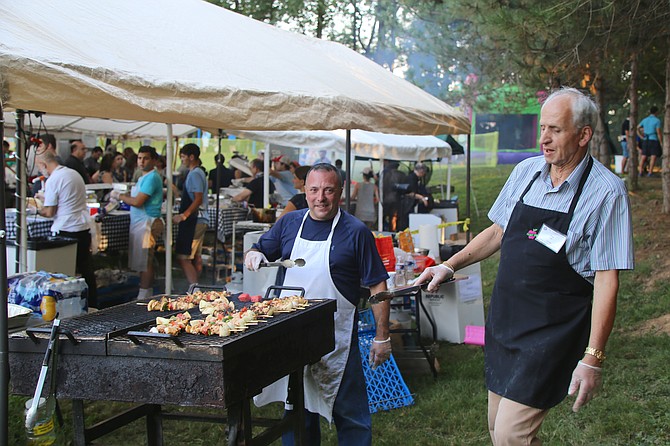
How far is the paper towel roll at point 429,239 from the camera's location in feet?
23.2

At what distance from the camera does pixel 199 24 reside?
18.4ft

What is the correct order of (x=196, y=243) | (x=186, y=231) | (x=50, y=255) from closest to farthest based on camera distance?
(x=50, y=255) < (x=186, y=231) < (x=196, y=243)

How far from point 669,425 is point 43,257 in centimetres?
541

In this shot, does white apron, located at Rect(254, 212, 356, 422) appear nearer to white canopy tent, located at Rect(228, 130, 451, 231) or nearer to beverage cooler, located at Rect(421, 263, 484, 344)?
beverage cooler, located at Rect(421, 263, 484, 344)

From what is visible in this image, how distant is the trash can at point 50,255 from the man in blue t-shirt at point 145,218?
1.25 m

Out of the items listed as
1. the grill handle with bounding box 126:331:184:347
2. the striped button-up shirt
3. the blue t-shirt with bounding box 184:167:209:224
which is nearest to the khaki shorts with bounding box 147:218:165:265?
the blue t-shirt with bounding box 184:167:209:224

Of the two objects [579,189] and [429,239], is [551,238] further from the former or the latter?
[429,239]

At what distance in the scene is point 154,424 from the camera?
3736 millimetres

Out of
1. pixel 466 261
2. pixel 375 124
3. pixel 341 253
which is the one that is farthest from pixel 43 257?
pixel 466 261

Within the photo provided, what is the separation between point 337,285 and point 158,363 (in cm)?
126

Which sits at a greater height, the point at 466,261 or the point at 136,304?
the point at 466,261

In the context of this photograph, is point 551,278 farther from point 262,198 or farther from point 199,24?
point 262,198

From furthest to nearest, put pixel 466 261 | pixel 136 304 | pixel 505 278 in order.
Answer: pixel 136 304
pixel 466 261
pixel 505 278

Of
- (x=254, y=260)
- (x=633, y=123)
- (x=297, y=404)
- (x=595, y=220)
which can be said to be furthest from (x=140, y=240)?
(x=633, y=123)
